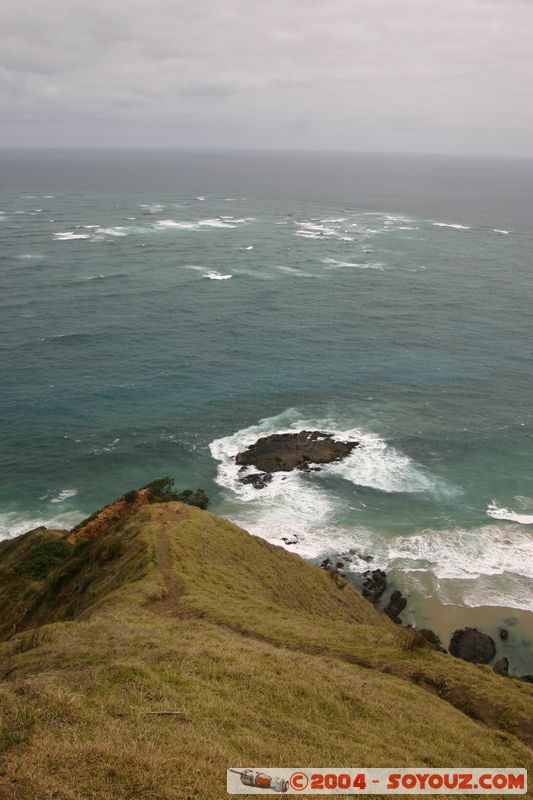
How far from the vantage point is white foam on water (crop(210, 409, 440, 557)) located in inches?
2309

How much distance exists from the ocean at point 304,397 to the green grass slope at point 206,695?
2406cm

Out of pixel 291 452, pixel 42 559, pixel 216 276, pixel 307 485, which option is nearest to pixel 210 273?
pixel 216 276

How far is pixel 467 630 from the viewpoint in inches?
1849

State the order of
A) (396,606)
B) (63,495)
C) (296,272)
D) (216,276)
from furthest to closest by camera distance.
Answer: (296,272)
(216,276)
(63,495)
(396,606)

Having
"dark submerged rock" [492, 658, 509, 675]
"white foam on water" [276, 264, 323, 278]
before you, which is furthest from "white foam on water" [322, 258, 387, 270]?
"dark submerged rock" [492, 658, 509, 675]

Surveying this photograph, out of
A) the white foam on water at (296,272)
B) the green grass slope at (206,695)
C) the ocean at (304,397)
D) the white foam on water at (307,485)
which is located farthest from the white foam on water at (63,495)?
the white foam on water at (296,272)

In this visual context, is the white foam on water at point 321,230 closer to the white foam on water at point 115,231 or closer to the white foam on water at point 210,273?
the white foam on water at point 210,273

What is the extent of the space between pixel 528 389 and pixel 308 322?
41308mm

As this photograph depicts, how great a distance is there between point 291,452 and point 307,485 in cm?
521

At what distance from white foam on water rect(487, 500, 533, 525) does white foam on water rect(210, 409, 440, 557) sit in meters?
6.72

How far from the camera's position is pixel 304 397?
82625mm

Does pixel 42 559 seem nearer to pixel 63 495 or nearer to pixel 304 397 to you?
pixel 63 495

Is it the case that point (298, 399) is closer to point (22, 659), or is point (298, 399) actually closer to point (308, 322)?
point (308, 322)

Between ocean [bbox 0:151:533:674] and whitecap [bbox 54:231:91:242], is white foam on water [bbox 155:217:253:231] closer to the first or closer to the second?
whitecap [bbox 54:231:91:242]
